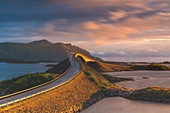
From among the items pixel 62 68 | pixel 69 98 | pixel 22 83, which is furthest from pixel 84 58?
pixel 69 98

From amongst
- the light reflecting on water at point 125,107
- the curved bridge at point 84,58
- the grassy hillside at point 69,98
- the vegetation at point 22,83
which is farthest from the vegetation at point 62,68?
the light reflecting on water at point 125,107

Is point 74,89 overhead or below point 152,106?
overhead

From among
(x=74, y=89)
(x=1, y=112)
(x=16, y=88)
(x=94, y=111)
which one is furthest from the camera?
(x=16, y=88)

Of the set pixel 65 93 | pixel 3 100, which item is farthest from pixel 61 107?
pixel 3 100

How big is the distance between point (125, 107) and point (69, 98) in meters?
16.7

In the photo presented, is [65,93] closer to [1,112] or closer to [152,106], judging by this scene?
[1,112]

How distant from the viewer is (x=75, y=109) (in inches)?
1796

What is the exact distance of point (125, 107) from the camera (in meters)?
52.4

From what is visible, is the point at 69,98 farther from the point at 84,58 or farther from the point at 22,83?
the point at 84,58

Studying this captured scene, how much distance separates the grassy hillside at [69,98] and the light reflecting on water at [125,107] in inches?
105

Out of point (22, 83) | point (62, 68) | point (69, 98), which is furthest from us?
point (62, 68)

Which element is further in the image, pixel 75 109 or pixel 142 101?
pixel 142 101

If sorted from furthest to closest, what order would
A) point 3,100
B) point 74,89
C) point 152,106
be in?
point 74,89 < point 152,106 < point 3,100

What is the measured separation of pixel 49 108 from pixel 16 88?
124ft
